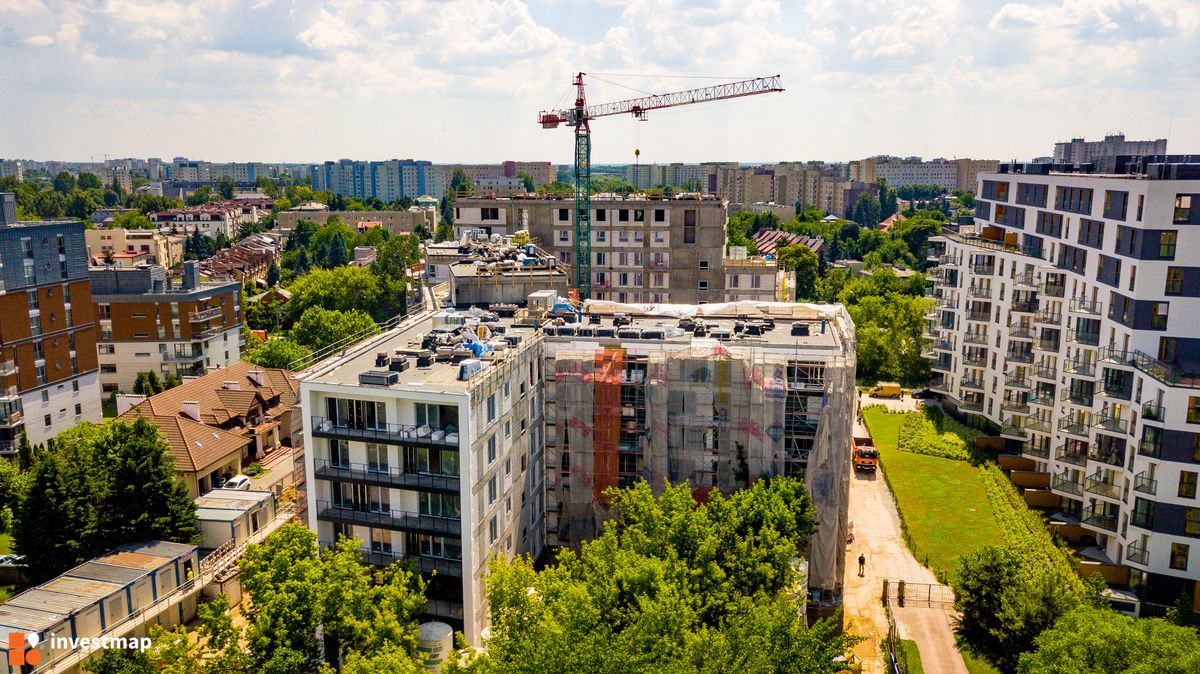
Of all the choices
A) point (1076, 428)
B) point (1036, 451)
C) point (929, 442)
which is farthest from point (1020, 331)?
point (1076, 428)

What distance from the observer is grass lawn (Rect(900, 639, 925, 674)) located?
40856 mm

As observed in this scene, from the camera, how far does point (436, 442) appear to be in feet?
121

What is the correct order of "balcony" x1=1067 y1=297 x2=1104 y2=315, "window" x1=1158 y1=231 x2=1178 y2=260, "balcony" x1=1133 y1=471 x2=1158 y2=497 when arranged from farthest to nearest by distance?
"balcony" x1=1067 y1=297 x2=1104 y2=315 → "window" x1=1158 y1=231 x2=1178 y2=260 → "balcony" x1=1133 y1=471 x2=1158 y2=497

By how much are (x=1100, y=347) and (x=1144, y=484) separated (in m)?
10.4

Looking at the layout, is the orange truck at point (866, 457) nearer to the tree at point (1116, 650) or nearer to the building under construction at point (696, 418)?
the building under construction at point (696, 418)

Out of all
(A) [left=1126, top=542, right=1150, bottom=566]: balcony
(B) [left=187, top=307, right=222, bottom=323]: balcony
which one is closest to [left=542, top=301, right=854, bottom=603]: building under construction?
(A) [left=1126, top=542, right=1150, bottom=566]: balcony

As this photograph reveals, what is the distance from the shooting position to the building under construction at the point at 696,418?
44.2m

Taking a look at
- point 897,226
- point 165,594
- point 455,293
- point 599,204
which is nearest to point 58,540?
point 165,594

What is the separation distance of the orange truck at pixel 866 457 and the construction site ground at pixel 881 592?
279 centimetres

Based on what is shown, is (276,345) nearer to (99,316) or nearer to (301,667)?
(99,316)

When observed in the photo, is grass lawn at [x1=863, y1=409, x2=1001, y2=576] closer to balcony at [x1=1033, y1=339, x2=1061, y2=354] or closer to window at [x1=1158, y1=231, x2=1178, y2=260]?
balcony at [x1=1033, y1=339, x2=1061, y2=354]

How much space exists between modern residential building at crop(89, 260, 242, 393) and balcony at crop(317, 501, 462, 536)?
54843mm

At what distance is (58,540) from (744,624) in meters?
36.8

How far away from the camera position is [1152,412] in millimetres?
46656
